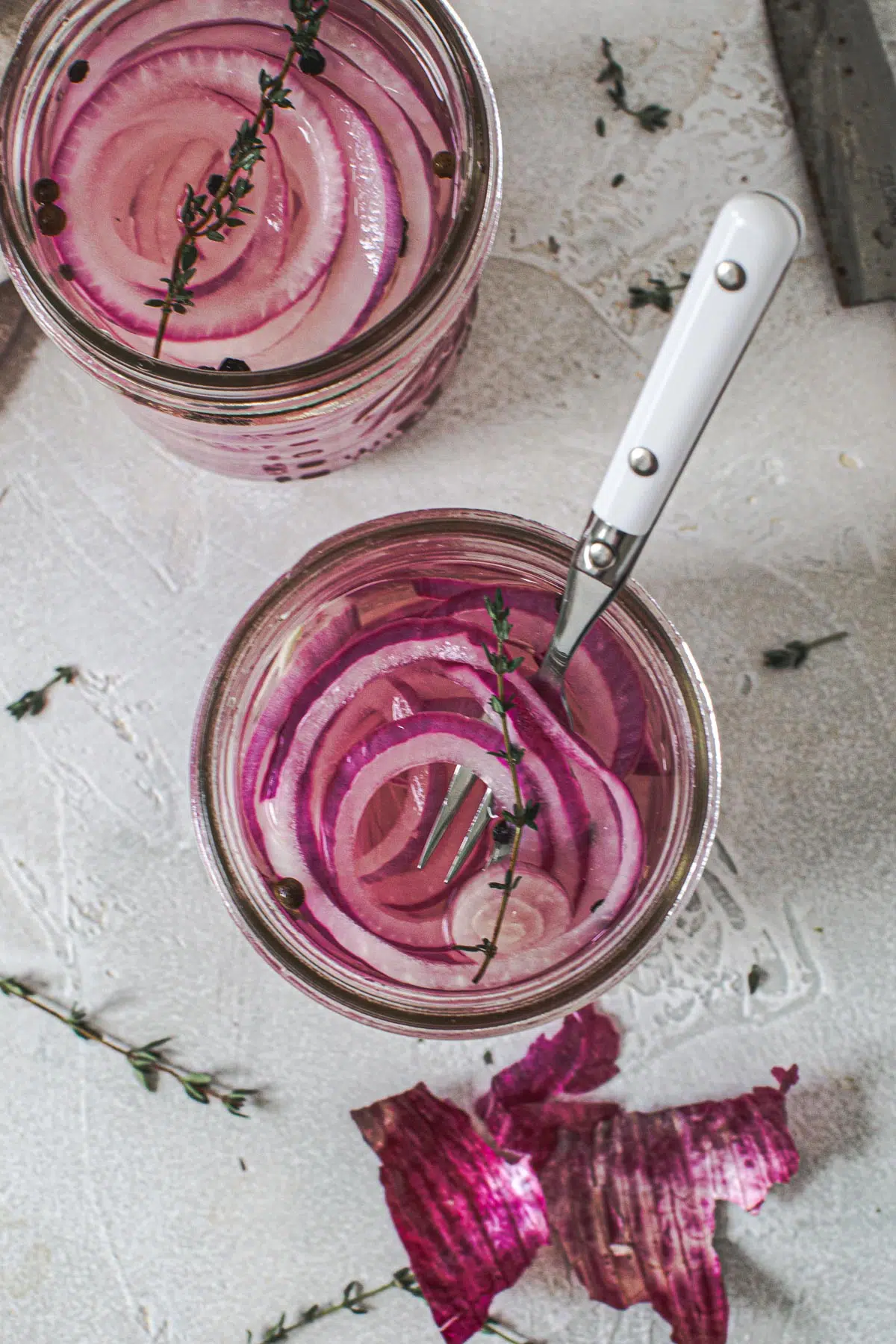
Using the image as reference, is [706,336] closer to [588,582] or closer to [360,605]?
[588,582]

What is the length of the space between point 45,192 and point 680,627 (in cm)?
54

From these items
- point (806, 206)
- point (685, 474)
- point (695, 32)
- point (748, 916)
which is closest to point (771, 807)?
point (748, 916)

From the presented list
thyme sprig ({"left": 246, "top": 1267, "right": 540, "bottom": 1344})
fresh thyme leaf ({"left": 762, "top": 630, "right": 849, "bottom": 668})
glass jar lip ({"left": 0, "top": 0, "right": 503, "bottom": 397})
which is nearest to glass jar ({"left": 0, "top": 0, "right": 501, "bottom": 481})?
glass jar lip ({"left": 0, "top": 0, "right": 503, "bottom": 397})

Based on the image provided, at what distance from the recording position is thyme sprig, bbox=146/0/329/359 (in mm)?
651

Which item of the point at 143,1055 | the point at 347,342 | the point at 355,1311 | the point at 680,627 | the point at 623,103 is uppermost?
the point at 623,103

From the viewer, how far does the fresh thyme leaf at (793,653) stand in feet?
2.85

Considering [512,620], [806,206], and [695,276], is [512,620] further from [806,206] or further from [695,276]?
[806,206]

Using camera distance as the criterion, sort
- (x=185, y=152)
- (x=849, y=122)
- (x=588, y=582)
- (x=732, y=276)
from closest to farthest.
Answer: (x=732, y=276) < (x=588, y=582) < (x=185, y=152) < (x=849, y=122)

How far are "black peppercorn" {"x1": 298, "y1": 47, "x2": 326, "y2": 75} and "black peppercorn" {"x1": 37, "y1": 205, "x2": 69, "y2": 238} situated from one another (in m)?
0.18

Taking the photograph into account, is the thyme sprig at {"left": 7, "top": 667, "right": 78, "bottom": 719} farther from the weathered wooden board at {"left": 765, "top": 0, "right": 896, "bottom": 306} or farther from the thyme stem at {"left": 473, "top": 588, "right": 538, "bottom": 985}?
the weathered wooden board at {"left": 765, "top": 0, "right": 896, "bottom": 306}

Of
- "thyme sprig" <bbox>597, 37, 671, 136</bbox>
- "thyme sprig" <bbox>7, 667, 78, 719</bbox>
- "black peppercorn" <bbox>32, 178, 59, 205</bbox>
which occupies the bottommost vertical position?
"thyme sprig" <bbox>7, 667, 78, 719</bbox>

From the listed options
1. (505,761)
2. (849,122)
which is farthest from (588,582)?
(849,122)

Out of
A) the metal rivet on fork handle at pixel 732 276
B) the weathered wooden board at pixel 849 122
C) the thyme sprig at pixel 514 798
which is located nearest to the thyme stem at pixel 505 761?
the thyme sprig at pixel 514 798

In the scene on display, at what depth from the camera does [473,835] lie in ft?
2.39
